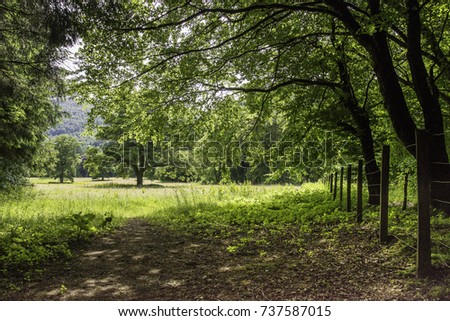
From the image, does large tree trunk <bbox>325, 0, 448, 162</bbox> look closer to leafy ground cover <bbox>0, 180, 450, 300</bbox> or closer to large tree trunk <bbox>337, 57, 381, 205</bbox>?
leafy ground cover <bbox>0, 180, 450, 300</bbox>

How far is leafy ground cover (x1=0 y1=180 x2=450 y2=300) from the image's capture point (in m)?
4.53

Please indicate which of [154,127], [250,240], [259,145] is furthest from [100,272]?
[259,145]

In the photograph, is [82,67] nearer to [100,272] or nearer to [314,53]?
[100,272]

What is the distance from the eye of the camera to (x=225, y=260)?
20.8ft

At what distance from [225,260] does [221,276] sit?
1015 millimetres

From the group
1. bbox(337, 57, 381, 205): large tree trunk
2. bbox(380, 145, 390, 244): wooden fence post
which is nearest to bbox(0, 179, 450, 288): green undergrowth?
bbox(380, 145, 390, 244): wooden fence post

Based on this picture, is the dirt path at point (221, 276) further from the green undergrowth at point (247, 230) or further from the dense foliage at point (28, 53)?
the dense foliage at point (28, 53)

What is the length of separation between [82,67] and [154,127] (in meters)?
2.85

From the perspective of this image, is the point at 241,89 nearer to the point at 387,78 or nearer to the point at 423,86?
the point at 387,78

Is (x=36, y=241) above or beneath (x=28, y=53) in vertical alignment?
beneath

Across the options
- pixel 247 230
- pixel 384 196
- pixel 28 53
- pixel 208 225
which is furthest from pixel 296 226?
pixel 28 53

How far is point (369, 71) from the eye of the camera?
1150 cm

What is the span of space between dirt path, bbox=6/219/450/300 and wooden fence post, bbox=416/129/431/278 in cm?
31

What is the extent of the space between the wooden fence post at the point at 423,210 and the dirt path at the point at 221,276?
314 mm
